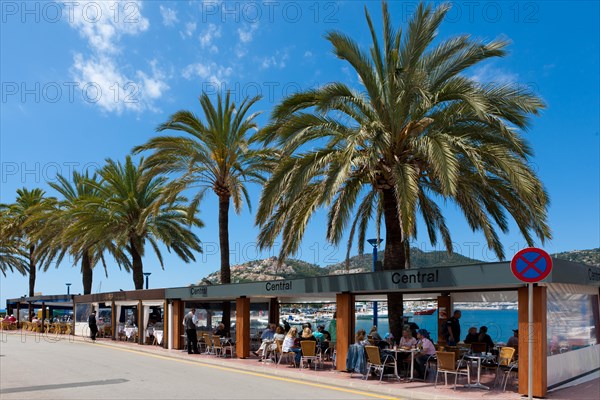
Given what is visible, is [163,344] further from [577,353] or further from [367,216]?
[577,353]

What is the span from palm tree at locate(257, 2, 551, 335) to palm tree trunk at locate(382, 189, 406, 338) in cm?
3

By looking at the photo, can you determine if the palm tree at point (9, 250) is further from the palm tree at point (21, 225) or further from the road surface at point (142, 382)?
the road surface at point (142, 382)

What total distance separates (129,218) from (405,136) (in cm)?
2120

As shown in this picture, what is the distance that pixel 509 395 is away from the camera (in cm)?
1183

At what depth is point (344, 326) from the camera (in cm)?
1608

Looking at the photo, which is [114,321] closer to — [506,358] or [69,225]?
[69,225]

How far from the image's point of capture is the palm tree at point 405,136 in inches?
569

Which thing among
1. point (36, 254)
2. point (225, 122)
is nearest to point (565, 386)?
point (225, 122)

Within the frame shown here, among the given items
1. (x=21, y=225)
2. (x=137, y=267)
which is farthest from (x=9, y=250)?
(x=137, y=267)

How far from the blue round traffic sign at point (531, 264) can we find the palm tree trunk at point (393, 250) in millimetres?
6022

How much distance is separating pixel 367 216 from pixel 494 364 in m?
7.30

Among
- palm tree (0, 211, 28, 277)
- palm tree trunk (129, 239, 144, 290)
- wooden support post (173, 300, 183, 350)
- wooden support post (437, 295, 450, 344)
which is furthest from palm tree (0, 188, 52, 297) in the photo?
wooden support post (437, 295, 450, 344)

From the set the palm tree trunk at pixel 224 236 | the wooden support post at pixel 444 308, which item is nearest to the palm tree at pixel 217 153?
the palm tree trunk at pixel 224 236

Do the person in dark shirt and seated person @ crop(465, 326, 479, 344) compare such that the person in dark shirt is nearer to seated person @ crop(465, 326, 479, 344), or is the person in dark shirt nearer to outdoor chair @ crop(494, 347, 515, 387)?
seated person @ crop(465, 326, 479, 344)
